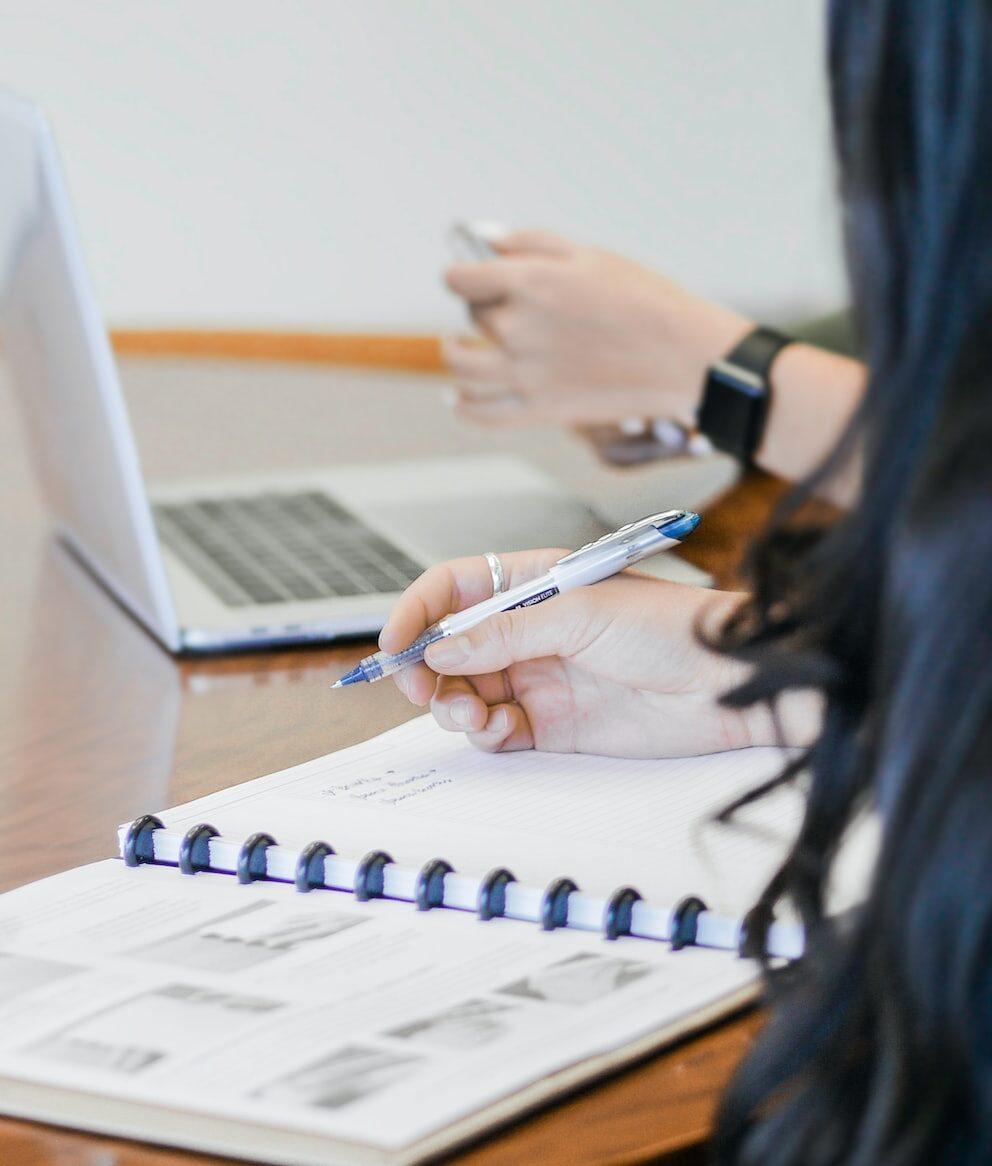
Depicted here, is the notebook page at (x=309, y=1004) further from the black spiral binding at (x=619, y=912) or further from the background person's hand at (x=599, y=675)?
the background person's hand at (x=599, y=675)

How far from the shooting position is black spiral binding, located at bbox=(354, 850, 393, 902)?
58cm

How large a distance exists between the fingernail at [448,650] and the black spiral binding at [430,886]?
16cm

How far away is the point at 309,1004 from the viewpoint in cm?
50

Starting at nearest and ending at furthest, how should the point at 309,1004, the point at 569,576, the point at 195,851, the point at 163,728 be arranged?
the point at 309,1004, the point at 195,851, the point at 569,576, the point at 163,728

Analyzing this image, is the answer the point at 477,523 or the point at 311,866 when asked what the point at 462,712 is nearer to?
the point at 311,866

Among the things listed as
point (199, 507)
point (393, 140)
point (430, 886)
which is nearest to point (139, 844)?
point (430, 886)

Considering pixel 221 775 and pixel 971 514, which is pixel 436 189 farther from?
pixel 971 514

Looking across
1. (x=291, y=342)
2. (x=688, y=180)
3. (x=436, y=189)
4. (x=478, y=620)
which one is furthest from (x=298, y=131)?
(x=478, y=620)

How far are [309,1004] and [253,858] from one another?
0.11 m

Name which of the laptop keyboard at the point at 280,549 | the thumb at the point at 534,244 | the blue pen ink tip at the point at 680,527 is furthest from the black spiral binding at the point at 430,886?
the thumb at the point at 534,244

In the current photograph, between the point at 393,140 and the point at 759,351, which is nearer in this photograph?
the point at 759,351

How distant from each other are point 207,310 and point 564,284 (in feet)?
5.36

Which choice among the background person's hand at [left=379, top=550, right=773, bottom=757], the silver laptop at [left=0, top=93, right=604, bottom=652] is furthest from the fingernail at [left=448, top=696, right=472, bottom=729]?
the silver laptop at [left=0, top=93, right=604, bottom=652]

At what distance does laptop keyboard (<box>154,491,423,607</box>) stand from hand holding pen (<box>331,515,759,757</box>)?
0.20m
